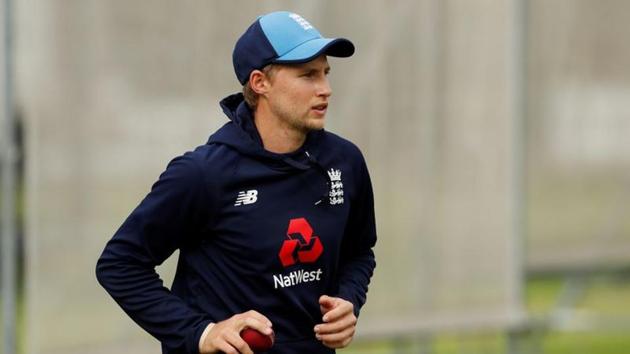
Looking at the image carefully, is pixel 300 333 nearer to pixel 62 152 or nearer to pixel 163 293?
pixel 163 293

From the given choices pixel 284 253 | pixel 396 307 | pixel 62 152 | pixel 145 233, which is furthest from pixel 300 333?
pixel 396 307

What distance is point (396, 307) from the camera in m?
7.72

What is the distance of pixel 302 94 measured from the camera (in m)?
4.08

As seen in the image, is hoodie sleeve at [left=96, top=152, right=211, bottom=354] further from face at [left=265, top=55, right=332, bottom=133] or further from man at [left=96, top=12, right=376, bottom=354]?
face at [left=265, top=55, right=332, bottom=133]

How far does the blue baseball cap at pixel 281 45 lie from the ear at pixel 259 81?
0.05 ft

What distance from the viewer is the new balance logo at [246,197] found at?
4.02 metres

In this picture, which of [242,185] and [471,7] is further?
[471,7]

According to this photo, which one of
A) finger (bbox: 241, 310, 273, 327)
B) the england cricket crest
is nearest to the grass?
the england cricket crest

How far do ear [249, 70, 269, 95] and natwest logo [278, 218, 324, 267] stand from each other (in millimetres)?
387

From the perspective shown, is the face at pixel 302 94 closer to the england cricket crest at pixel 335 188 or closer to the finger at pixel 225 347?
the england cricket crest at pixel 335 188

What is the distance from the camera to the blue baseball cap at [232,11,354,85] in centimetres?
404

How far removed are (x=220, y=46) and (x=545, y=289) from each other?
8521 millimetres

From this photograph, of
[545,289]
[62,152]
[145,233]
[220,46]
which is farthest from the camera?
[545,289]

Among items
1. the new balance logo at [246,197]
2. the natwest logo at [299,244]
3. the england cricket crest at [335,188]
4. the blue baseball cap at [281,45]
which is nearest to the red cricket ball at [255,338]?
the natwest logo at [299,244]
